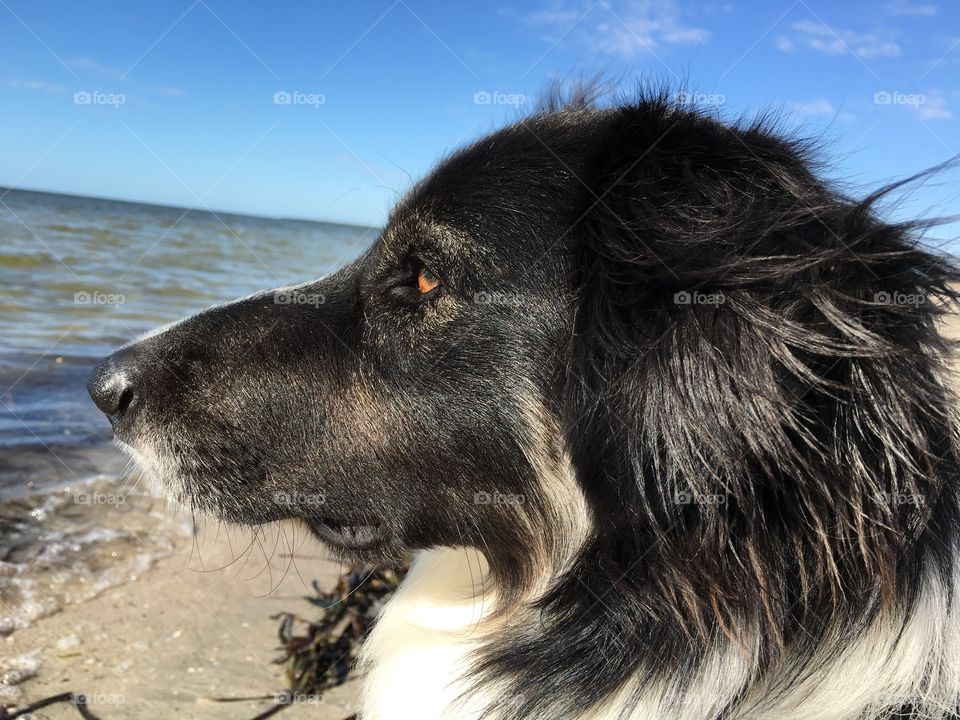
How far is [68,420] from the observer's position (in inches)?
268

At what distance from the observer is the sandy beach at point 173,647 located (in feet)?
11.4

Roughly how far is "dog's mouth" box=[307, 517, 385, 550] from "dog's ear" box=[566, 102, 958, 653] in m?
0.75

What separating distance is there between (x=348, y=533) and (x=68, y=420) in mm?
5162

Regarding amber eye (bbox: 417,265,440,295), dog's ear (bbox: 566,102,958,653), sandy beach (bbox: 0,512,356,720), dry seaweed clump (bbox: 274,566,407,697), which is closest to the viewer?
dog's ear (bbox: 566,102,958,653)

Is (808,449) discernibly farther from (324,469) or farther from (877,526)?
(324,469)

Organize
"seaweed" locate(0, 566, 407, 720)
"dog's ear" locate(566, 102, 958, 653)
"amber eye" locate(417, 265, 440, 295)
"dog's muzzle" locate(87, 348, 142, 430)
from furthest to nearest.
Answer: "seaweed" locate(0, 566, 407, 720) < "dog's muzzle" locate(87, 348, 142, 430) < "amber eye" locate(417, 265, 440, 295) < "dog's ear" locate(566, 102, 958, 653)

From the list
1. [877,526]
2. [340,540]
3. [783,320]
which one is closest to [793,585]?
[877,526]

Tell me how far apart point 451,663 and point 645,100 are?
2.05 meters

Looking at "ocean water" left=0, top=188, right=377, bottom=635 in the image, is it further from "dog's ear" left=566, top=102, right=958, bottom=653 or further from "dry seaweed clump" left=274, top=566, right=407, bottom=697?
"dog's ear" left=566, top=102, right=958, bottom=653

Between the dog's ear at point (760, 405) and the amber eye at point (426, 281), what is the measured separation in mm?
508

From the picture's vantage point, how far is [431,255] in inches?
102

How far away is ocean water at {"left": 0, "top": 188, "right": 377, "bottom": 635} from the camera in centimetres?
441

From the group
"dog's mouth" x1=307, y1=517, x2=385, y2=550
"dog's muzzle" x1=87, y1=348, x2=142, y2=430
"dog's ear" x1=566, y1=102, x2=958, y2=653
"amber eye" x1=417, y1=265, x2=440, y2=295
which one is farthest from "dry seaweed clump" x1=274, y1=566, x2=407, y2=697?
"dog's ear" x1=566, y1=102, x2=958, y2=653

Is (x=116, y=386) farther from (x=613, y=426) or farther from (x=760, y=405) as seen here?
(x=760, y=405)
